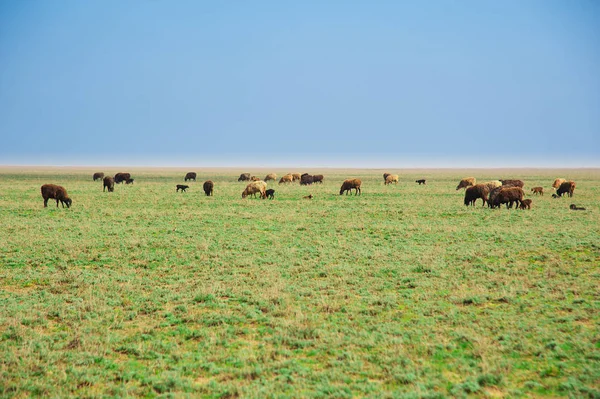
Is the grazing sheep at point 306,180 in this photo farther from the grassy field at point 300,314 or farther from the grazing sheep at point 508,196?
the grassy field at point 300,314

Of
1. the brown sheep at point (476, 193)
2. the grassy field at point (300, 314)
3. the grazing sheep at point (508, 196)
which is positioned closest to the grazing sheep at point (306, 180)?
the brown sheep at point (476, 193)

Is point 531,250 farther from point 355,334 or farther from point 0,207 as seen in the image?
point 0,207

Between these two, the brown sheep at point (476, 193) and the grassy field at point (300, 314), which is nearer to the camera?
the grassy field at point (300, 314)

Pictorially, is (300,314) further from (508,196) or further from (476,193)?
(476,193)

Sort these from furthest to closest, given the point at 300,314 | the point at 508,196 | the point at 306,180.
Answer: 1. the point at 306,180
2. the point at 508,196
3. the point at 300,314

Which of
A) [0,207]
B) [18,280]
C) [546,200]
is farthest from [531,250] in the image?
[0,207]

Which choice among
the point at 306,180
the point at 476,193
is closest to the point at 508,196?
the point at 476,193

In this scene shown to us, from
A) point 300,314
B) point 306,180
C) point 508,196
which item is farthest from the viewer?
point 306,180

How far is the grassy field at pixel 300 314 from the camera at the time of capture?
20.8 feet

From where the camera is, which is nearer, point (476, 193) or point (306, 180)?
point (476, 193)

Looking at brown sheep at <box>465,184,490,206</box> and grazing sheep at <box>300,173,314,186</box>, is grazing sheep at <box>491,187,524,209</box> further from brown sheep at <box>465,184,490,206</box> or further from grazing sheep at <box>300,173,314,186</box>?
grazing sheep at <box>300,173,314,186</box>

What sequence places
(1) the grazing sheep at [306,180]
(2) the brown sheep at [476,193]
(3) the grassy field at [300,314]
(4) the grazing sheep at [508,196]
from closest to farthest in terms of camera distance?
(3) the grassy field at [300,314], (4) the grazing sheep at [508,196], (2) the brown sheep at [476,193], (1) the grazing sheep at [306,180]

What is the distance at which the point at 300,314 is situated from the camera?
8.95 metres

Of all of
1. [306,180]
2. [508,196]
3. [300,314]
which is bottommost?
[300,314]
